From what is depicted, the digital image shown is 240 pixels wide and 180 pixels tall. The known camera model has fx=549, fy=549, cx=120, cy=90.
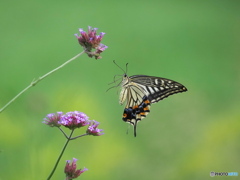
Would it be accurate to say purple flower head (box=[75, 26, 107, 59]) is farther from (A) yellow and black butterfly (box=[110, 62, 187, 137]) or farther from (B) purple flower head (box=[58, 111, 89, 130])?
(A) yellow and black butterfly (box=[110, 62, 187, 137])

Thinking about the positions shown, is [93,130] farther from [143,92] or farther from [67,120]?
[143,92]

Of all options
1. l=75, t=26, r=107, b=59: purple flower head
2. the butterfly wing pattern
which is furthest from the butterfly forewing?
l=75, t=26, r=107, b=59: purple flower head

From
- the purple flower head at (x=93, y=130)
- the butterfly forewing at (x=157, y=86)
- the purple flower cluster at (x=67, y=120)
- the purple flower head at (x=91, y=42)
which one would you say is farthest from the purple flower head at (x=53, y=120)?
the butterfly forewing at (x=157, y=86)

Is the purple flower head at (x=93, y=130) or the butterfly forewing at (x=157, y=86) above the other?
the butterfly forewing at (x=157, y=86)

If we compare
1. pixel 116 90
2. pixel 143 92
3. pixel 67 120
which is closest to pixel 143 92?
pixel 143 92

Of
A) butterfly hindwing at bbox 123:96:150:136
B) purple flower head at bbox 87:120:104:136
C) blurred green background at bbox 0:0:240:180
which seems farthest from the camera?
blurred green background at bbox 0:0:240:180

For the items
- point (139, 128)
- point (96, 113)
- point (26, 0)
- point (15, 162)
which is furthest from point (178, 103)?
point (26, 0)

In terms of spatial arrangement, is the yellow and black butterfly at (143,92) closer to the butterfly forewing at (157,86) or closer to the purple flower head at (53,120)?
the butterfly forewing at (157,86)

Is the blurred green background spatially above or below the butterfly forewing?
above
